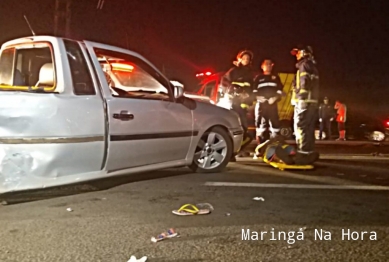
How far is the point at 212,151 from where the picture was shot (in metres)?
7.33

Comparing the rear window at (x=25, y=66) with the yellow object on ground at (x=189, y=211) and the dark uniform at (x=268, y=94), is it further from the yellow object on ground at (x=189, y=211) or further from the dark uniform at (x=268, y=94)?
the dark uniform at (x=268, y=94)

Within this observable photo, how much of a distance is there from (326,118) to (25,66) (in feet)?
39.2

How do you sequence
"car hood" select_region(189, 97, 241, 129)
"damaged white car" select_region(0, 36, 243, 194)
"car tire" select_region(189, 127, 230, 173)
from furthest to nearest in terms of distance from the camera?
1. "car tire" select_region(189, 127, 230, 173)
2. "car hood" select_region(189, 97, 241, 129)
3. "damaged white car" select_region(0, 36, 243, 194)

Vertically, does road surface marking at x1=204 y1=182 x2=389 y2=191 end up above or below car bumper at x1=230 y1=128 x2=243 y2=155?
below

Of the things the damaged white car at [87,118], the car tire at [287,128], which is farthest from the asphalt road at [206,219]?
the car tire at [287,128]

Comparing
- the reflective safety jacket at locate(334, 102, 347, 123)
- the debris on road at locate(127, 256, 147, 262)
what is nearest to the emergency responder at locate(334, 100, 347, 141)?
the reflective safety jacket at locate(334, 102, 347, 123)

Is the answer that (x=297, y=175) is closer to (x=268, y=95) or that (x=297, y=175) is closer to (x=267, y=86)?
(x=268, y=95)

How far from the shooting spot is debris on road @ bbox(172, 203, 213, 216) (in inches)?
197

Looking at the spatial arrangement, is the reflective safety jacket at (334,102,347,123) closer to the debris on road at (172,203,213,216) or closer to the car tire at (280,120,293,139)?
the car tire at (280,120,293,139)

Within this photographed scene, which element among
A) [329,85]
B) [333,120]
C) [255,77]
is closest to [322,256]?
[255,77]

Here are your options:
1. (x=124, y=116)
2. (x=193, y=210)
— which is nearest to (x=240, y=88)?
(x=124, y=116)

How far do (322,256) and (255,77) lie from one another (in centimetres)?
613

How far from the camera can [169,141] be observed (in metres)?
6.49

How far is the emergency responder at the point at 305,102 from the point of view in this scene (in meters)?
8.06
